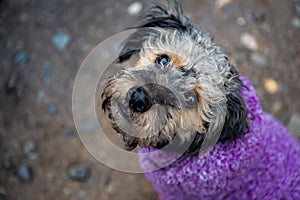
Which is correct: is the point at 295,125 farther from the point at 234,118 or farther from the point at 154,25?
the point at 154,25

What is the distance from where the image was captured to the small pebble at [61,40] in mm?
2486

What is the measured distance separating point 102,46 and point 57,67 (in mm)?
305

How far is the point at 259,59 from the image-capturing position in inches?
99.1

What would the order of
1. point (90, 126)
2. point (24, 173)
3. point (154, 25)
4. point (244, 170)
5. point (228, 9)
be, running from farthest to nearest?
point (228, 9) → point (90, 126) → point (24, 173) → point (154, 25) → point (244, 170)

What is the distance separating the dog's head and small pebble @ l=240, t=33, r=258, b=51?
941 mm

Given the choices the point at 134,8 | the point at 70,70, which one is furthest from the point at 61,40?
the point at 134,8

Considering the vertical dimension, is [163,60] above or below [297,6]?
below

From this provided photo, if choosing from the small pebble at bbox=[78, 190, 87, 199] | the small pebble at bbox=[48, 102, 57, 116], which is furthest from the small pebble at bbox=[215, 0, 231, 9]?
the small pebble at bbox=[78, 190, 87, 199]

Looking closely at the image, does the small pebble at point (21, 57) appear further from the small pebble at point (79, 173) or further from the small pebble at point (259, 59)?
the small pebble at point (259, 59)

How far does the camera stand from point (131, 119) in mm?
1447

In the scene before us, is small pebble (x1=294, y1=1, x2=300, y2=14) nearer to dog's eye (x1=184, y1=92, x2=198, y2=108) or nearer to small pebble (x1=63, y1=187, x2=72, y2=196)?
dog's eye (x1=184, y1=92, x2=198, y2=108)

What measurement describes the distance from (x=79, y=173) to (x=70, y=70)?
0.63 m

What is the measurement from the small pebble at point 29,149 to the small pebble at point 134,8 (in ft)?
3.35

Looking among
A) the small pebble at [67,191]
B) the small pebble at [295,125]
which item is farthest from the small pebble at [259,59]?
the small pebble at [67,191]
